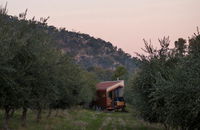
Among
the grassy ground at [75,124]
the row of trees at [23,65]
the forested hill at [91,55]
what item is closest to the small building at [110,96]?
the grassy ground at [75,124]

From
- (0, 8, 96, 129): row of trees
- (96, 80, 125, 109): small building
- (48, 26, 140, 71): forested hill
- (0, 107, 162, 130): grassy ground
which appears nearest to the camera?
(0, 8, 96, 129): row of trees

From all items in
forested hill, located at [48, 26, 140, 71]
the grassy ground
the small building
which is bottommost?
the grassy ground

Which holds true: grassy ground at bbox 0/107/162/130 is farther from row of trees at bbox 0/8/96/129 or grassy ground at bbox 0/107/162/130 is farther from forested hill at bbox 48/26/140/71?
forested hill at bbox 48/26/140/71

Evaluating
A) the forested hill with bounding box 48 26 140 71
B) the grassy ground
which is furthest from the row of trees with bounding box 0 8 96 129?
the forested hill with bounding box 48 26 140 71

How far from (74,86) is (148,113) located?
16.4m

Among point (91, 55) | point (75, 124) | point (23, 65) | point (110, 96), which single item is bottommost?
point (75, 124)

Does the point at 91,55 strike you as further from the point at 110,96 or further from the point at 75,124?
the point at 75,124

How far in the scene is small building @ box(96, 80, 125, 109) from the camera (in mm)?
75062

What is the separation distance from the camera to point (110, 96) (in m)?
77.0

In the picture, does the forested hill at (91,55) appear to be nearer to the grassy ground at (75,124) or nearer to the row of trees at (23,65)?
the grassy ground at (75,124)

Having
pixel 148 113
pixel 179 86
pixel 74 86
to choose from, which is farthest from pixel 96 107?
pixel 179 86

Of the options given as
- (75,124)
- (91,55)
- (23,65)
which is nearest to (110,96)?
(75,124)

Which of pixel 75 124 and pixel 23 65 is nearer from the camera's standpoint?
pixel 23 65

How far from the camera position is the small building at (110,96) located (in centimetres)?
7506
